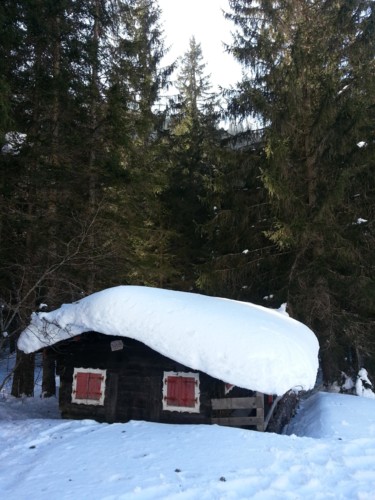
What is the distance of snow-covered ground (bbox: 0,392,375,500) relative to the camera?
17.0 ft

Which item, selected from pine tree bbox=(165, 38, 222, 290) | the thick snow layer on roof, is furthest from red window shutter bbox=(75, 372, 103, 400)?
pine tree bbox=(165, 38, 222, 290)

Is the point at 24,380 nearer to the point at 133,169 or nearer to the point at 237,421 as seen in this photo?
the point at 237,421

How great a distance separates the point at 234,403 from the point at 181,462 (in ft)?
11.0

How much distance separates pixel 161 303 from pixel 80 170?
A: 583cm

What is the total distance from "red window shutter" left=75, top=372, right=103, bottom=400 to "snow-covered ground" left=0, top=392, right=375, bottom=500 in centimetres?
121

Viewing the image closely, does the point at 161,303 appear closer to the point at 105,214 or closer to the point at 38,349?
the point at 38,349

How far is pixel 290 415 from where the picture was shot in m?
11.3

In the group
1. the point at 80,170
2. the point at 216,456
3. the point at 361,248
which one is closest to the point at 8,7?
the point at 80,170

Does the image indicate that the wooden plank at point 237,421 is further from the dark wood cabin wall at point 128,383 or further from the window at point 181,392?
the window at point 181,392

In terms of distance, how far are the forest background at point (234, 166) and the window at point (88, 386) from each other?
1.85 meters

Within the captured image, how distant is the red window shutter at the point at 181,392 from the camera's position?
9586mm

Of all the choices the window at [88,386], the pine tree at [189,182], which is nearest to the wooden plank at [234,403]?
the window at [88,386]

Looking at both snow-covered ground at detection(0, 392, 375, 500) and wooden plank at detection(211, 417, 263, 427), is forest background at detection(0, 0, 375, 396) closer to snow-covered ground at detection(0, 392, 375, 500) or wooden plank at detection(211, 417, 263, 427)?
snow-covered ground at detection(0, 392, 375, 500)

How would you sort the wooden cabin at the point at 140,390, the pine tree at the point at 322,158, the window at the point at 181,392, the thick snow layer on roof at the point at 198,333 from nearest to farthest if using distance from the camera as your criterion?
the thick snow layer on roof at the point at 198,333
the wooden cabin at the point at 140,390
the window at the point at 181,392
the pine tree at the point at 322,158
